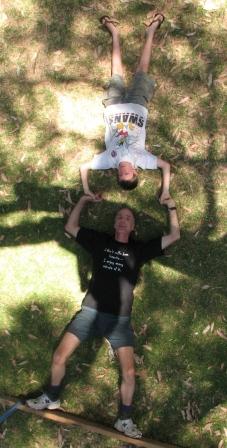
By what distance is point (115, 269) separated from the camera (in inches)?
260

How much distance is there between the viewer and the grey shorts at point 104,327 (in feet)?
21.5

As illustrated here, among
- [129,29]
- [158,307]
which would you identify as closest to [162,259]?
[158,307]

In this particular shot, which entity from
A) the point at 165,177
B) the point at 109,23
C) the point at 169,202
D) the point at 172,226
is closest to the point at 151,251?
the point at 172,226

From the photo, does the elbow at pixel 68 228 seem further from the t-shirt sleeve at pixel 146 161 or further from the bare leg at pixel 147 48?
the bare leg at pixel 147 48

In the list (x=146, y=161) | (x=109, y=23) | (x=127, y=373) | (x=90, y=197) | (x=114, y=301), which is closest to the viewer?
(x=114, y=301)

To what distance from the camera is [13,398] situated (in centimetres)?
691

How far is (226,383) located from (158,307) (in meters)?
1.43

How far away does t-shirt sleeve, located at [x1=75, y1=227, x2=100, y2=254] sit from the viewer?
6.74 metres

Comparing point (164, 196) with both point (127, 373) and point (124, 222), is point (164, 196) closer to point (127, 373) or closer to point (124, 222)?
point (124, 222)

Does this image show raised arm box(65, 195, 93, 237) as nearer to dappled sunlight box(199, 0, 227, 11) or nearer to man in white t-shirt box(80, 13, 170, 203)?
man in white t-shirt box(80, 13, 170, 203)

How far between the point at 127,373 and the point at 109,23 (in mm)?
5048

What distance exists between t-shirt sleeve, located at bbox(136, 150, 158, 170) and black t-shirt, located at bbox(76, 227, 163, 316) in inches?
41.2

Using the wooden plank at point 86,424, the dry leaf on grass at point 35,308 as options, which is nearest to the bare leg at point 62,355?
the wooden plank at point 86,424

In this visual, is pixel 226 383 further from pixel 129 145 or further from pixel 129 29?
pixel 129 29
